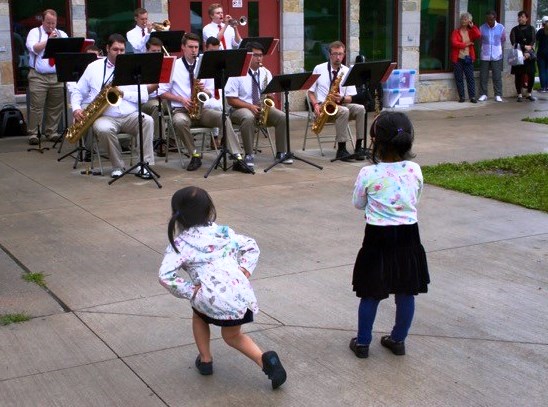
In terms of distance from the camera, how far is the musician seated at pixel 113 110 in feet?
32.6

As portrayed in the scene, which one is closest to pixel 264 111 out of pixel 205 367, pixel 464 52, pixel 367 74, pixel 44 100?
pixel 367 74

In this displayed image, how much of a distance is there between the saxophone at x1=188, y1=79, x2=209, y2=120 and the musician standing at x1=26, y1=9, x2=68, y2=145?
2.77 metres

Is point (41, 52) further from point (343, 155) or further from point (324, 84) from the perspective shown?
point (343, 155)

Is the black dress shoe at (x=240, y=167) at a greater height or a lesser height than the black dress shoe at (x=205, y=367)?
greater

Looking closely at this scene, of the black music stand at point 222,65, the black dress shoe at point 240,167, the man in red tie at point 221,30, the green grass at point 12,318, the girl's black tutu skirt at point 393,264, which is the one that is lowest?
the green grass at point 12,318

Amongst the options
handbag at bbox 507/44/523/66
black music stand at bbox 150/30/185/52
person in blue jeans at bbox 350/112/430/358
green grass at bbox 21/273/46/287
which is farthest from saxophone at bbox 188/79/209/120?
handbag at bbox 507/44/523/66

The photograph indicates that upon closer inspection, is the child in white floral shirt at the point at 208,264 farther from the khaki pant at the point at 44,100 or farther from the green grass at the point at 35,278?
the khaki pant at the point at 44,100

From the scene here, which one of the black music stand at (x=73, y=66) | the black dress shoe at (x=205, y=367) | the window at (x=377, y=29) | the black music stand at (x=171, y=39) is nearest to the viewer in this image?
the black dress shoe at (x=205, y=367)

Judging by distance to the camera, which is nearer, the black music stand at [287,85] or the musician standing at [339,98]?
the black music stand at [287,85]

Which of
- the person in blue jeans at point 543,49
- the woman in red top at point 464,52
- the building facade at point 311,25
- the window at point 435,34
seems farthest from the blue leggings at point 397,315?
the person in blue jeans at point 543,49

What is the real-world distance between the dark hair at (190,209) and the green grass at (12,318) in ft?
5.38

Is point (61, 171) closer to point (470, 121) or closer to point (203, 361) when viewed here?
point (203, 361)

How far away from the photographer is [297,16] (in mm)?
15820

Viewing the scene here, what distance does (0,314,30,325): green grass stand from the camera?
18.1ft
